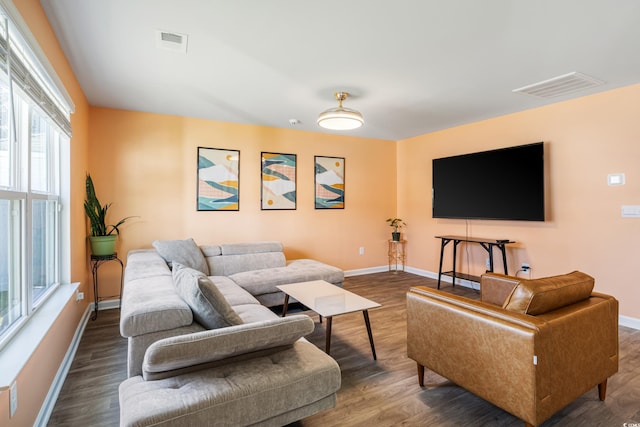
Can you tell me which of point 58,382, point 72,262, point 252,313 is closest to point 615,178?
point 252,313

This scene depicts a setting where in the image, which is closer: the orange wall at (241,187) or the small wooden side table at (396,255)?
the orange wall at (241,187)

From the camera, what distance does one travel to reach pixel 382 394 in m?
2.10

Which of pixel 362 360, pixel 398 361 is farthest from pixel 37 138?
pixel 398 361

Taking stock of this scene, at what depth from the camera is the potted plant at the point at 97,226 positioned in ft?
11.3

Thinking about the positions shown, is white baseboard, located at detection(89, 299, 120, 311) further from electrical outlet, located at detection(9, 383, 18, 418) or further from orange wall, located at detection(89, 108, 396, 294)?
electrical outlet, located at detection(9, 383, 18, 418)

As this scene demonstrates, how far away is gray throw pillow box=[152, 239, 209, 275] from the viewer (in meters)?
3.57

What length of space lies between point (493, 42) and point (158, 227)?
4053 mm

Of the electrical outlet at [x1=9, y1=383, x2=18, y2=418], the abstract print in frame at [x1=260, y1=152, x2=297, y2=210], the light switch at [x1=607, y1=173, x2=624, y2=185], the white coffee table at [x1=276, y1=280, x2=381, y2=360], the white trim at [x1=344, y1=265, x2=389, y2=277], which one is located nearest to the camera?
the electrical outlet at [x1=9, y1=383, x2=18, y2=418]

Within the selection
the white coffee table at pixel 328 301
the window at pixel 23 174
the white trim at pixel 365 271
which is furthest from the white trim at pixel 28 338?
the white trim at pixel 365 271

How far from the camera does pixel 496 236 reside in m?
4.43

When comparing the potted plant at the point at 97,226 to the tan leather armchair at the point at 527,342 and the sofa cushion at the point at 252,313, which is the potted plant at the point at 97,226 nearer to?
the sofa cushion at the point at 252,313

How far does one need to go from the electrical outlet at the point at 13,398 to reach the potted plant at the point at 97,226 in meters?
2.34

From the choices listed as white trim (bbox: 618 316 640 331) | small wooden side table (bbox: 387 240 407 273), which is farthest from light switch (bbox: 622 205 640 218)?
small wooden side table (bbox: 387 240 407 273)

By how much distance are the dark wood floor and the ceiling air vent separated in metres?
2.44
